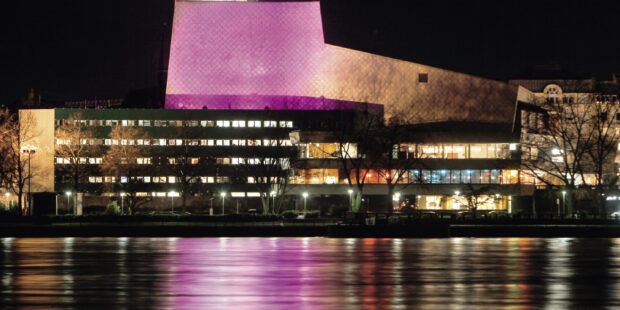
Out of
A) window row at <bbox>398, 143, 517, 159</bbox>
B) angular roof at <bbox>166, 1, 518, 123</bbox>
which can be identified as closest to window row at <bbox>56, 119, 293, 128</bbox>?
angular roof at <bbox>166, 1, 518, 123</bbox>

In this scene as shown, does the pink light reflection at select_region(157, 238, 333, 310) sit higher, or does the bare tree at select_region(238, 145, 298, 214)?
the bare tree at select_region(238, 145, 298, 214)

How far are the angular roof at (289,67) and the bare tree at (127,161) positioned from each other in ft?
41.9

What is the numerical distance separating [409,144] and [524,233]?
40083 mm

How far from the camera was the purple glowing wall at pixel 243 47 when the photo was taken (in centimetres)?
10575

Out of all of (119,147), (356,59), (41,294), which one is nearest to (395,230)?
(41,294)

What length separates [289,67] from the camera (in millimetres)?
107500

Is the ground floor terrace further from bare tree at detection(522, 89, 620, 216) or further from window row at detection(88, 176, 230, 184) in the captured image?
bare tree at detection(522, 89, 620, 216)

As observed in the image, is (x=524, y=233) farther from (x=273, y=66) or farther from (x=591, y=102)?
(x=273, y=66)

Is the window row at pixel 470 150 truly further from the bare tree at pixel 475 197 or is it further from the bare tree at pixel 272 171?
the bare tree at pixel 272 171

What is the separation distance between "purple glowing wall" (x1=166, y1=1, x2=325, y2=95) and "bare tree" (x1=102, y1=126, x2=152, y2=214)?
12915 mm

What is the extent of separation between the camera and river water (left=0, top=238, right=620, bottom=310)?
20906 millimetres

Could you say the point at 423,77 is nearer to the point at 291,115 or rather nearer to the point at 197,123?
the point at 291,115

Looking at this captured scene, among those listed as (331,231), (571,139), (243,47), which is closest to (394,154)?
(571,139)

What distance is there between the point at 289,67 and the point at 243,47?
6.50 meters
